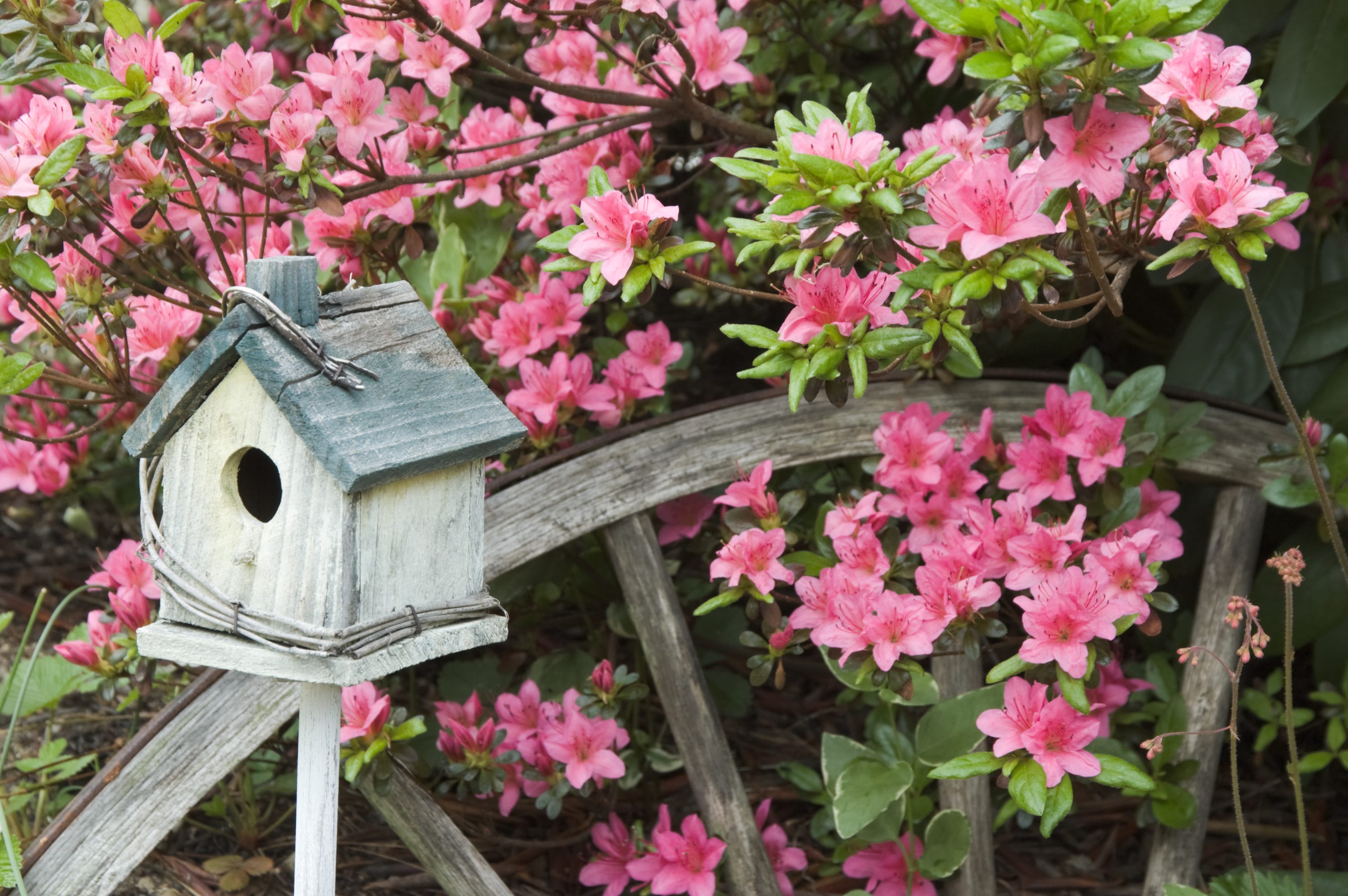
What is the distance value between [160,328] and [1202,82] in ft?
4.32

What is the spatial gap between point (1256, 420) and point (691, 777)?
102cm

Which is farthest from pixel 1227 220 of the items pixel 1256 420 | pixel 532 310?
pixel 532 310

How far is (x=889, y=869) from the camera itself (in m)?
1.73

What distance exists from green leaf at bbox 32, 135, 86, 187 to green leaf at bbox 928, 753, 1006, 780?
1.18 metres

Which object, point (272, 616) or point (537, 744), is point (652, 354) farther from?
point (272, 616)

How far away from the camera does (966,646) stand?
4.81 feet

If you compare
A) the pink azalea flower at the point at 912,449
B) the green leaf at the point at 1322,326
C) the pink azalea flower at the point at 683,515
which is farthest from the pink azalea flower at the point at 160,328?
the green leaf at the point at 1322,326

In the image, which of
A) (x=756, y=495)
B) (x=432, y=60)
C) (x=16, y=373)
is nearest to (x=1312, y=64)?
(x=756, y=495)

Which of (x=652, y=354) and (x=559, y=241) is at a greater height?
(x=652, y=354)

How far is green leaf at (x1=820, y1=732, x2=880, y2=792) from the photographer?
67.2 inches

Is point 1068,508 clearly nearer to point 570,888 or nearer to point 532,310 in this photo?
point 532,310

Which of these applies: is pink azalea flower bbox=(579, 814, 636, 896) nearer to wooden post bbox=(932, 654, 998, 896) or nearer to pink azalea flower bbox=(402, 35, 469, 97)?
wooden post bbox=(932, 654, 998, 896)

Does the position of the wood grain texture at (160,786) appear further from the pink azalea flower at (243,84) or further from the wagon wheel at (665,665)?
the pink azalea flower at (243,84)

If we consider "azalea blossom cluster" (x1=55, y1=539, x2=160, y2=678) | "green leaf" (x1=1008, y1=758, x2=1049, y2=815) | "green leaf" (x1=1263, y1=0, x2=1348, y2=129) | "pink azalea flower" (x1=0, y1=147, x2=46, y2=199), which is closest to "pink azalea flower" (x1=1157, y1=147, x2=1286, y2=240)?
"green leaf" (x1=1008, y1=758, x2=1049, y2=815)
